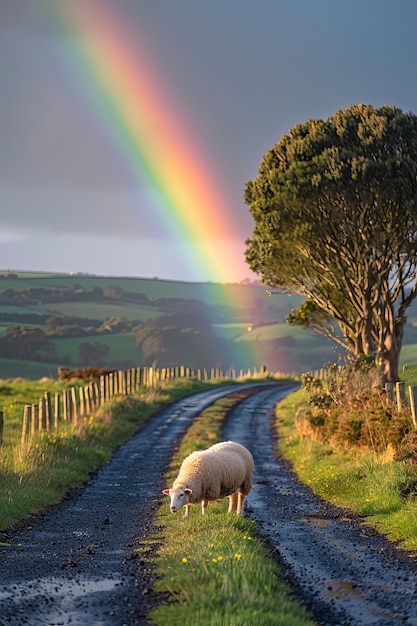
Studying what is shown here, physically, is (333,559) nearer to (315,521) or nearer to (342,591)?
(342,591)

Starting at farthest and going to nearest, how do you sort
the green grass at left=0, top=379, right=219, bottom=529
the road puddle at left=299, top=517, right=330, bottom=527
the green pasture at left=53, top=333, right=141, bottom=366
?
the green pasture at left=53, top=333, right=141, bottom=366
the green grass at left=0, top=379, right=219, bottom=529
the road puddle at left=299, top=517, right=330, bottom=527

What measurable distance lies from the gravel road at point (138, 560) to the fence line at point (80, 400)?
167 inches

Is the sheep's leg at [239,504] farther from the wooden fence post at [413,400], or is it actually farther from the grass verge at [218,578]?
the wooden fence post at [413,400]

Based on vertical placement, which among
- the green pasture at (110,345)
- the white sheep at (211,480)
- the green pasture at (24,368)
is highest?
the white sheep at (211,480)

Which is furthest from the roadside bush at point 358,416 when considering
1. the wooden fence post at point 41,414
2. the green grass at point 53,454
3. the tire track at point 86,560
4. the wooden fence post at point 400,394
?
the wooden fence post at point 41,414

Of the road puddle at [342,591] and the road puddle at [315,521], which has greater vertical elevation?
the road puddle at [342,591]

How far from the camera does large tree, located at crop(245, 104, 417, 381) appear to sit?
119 ft

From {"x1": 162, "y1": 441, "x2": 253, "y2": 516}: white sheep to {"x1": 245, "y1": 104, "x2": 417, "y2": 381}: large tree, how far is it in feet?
71.4

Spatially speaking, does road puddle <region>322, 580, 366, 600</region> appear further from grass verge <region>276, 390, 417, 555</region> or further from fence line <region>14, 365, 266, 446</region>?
fence line <region>14, 365, 266, 446</region>

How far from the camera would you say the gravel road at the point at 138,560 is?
9648mm

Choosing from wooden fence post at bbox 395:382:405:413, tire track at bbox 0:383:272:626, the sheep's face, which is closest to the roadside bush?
wooden fence post at bbox 395:382:405:413

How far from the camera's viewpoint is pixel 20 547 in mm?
13984

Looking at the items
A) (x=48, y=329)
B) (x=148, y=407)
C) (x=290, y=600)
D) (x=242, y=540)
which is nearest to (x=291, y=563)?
(x=242, y=540)

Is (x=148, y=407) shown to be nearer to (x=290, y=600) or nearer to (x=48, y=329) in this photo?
(x=290, y=600)
